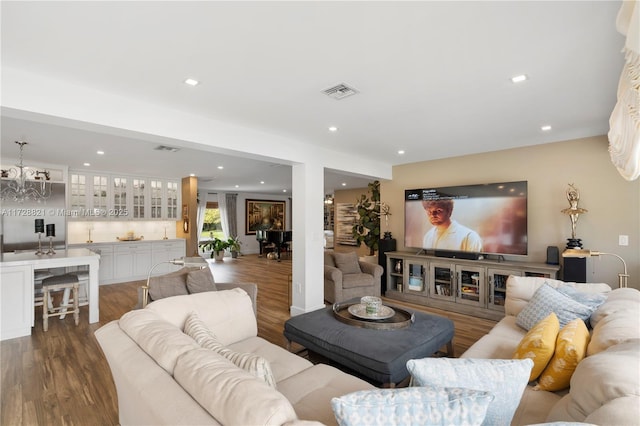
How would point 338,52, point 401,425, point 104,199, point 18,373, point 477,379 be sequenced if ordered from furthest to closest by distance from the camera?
point 104,199
point 18,373
point 338,52
point 477,379
point 401,425

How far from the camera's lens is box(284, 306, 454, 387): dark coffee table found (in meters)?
2.21

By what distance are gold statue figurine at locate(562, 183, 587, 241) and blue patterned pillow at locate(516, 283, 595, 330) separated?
76.0 inches

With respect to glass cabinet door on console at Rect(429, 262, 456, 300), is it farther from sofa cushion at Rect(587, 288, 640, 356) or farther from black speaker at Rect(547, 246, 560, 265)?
sofa cushion at Rect(587, 288, 640, 356)

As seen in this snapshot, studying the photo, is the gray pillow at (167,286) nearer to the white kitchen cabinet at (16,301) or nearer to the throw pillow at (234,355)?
the throw pillow at (234,355)

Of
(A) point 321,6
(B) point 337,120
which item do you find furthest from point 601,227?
(A) point 321,6

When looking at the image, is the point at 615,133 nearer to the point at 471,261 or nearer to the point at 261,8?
the point at 261,8

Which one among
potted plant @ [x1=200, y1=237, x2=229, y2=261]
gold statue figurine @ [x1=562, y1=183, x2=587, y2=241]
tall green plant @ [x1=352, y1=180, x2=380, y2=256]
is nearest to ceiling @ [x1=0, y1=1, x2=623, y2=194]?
gold statue figurine @ [x1=562, y1=183, x2=587, y2=241]

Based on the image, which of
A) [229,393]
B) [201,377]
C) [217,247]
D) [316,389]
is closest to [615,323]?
[316,389]

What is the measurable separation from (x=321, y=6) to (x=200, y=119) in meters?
2.08

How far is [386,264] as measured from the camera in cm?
577

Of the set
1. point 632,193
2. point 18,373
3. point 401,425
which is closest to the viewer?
point 401,425

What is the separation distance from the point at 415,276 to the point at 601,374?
13.9 feet

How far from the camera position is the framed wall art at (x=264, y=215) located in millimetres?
12469

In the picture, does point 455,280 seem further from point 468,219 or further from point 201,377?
point 201,377
